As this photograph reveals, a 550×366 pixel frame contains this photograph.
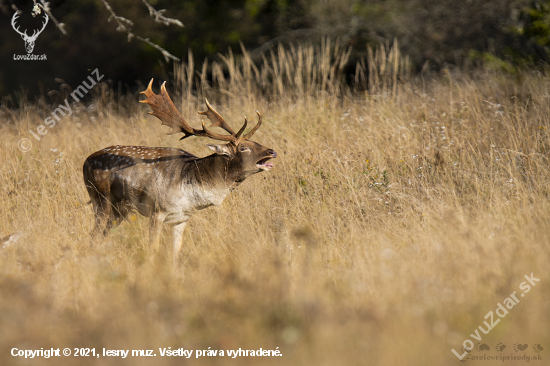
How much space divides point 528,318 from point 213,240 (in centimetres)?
280

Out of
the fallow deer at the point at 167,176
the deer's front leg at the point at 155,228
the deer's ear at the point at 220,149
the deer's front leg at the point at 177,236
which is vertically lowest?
the deer's front leg at the point at 177,236

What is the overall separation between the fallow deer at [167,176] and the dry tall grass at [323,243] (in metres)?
0.27

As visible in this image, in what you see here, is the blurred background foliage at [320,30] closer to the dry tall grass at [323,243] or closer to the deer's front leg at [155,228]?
the dry tall grass at [323,243]

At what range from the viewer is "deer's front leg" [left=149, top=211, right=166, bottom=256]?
15.7ft

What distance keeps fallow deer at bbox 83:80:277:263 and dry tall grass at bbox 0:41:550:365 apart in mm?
272

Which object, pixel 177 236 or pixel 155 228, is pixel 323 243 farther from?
pixel 155 228

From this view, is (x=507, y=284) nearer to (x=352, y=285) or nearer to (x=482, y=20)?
(x=352, y=285)

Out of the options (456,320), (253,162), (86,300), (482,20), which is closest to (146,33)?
(482,20)

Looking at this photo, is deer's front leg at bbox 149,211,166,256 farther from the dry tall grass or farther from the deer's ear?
the deer's ear

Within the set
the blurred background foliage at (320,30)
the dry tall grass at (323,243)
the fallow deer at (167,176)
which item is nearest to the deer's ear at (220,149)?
the fallow deer at (167,176)

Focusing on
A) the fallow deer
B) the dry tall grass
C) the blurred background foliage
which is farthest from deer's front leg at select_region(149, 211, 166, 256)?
the blurred background foliage

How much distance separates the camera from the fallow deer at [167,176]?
16.3ft

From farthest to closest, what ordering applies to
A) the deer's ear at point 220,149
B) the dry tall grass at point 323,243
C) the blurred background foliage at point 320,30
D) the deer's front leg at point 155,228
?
1. the blurred background foliage at point 320,30
2. the deer's ear at point 220,149
3. the deer's front leg at point 155,228
4. the dry tall grass at point 323,243

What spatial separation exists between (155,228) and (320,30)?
30.8ft
